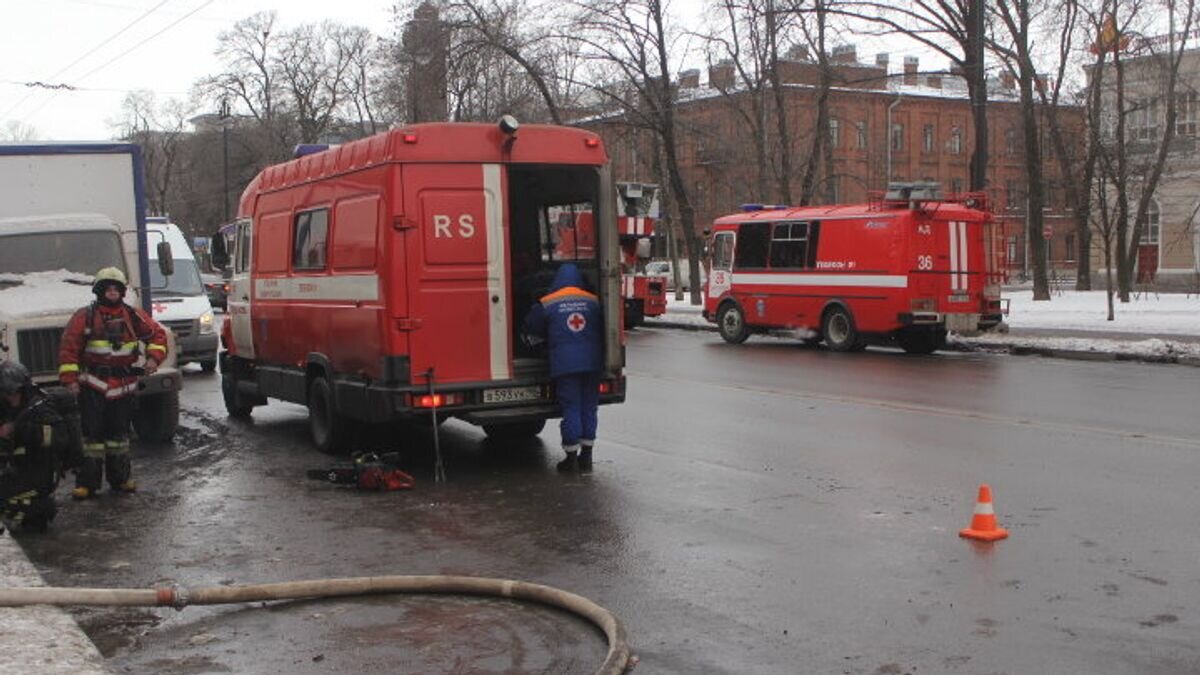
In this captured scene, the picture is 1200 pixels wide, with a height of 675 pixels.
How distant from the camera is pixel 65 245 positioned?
12.0m

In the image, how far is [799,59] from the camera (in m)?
36.9

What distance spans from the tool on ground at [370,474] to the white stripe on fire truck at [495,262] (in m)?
1.13

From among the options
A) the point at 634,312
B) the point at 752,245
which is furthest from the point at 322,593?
the point at 634,312

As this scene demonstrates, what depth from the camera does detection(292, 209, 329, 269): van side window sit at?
10742 millimetres

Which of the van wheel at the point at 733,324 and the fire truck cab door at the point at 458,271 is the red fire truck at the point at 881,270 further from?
the fire truck cab door at the point at 458,271

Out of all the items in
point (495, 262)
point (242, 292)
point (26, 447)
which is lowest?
point (26, 447)

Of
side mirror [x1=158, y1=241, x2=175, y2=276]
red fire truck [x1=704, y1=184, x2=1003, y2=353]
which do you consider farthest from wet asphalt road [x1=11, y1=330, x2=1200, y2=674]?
red fire truck [x1=704, y1=184, x2=1003, y2=353]

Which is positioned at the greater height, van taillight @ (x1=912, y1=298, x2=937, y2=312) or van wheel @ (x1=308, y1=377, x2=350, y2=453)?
van taillight @ (x1=912, y1=298, x2=937, y2=312)

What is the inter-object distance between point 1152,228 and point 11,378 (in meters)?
68.9

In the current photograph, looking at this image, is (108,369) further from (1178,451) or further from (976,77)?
(976,77)

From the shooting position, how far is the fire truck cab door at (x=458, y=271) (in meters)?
9.54

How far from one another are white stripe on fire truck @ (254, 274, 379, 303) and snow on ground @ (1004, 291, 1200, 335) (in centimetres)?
1861

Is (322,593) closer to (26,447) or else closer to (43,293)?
(26,447)

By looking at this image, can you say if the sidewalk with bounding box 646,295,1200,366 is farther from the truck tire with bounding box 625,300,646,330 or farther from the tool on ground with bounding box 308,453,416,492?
the tool on ground with bounding box 308,453,416,492
